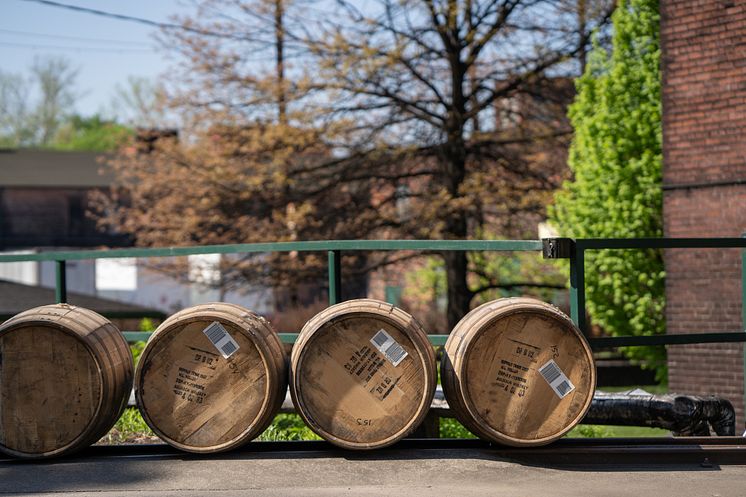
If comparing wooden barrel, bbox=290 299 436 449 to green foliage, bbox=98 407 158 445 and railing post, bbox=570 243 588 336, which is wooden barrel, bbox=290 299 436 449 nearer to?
railing post, bbox=570 243 588 336

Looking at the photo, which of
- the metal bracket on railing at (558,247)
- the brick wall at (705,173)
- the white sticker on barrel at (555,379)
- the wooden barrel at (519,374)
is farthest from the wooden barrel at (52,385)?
the brick wall at (705,173)

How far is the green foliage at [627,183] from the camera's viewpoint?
1575cm

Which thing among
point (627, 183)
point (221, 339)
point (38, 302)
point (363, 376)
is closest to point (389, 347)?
point (363, 376)

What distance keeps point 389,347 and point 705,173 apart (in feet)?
27.3

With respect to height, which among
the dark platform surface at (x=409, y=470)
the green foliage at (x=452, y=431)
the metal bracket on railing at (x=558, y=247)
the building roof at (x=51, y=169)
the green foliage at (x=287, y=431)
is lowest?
the green foliage at (x=452, y=431)

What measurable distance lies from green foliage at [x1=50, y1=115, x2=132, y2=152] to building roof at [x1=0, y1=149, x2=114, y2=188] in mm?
16249

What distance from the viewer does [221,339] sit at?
243 inches

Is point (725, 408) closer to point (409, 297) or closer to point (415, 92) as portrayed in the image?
Answer: point (415, 92)

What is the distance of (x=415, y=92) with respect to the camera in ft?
68.0

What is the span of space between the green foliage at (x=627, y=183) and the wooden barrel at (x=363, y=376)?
1007cm

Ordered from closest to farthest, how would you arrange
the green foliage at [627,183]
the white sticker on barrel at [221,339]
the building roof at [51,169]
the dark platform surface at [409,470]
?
the dark platform surface at [409,470] → the white sticker on barrel at [221,339] → the green foliage at [627,183] → the building roof at [51,169]

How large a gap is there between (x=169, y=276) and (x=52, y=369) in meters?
17.2

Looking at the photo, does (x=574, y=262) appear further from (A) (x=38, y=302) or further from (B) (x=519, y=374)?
(A) (x=38, y=302)

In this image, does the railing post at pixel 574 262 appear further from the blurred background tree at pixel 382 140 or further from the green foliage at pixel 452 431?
the blurred background tree at pixel 382 140
